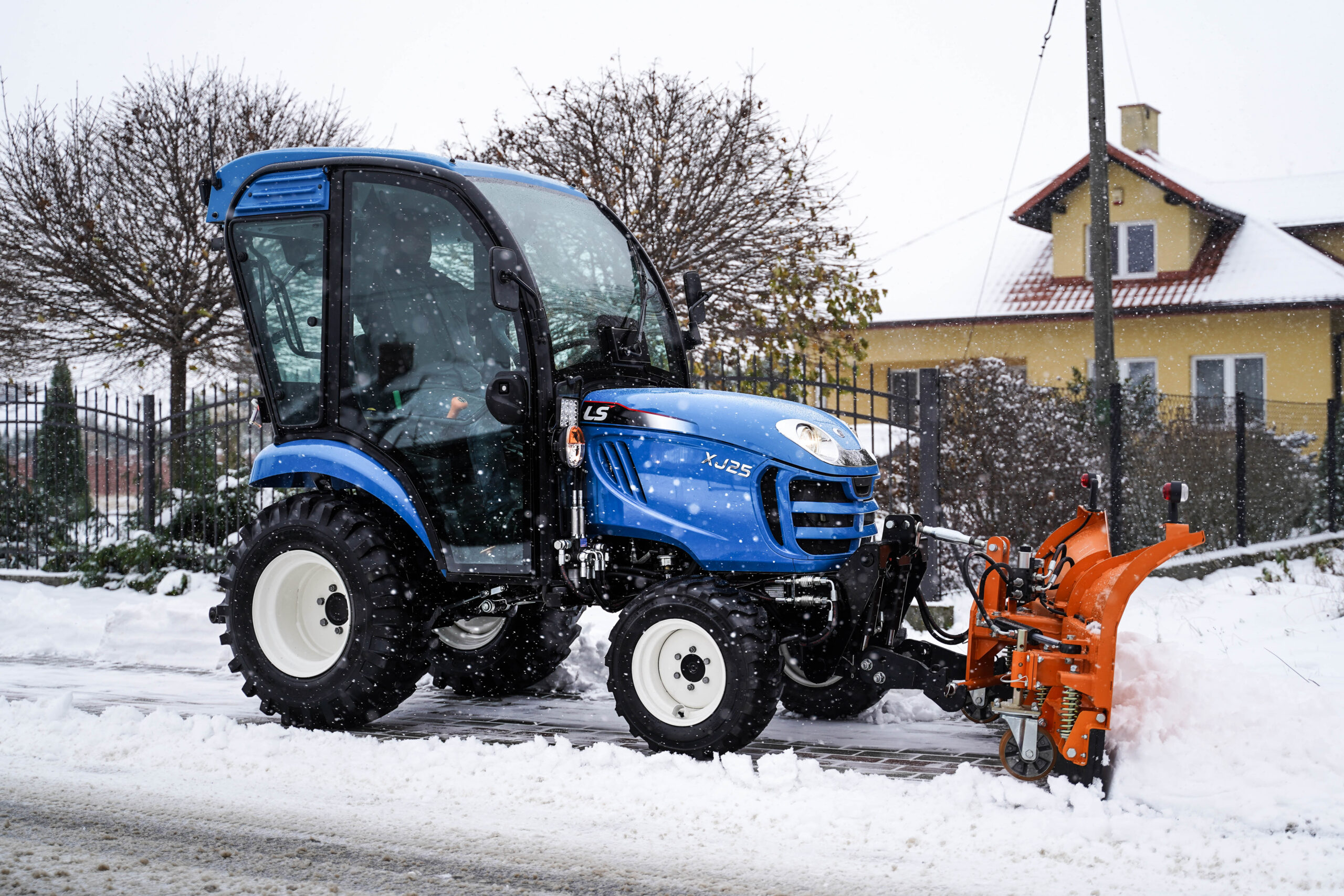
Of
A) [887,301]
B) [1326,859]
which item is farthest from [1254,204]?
[1326,859]

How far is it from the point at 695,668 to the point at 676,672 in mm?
104

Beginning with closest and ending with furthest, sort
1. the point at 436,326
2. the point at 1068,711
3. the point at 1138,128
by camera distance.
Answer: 1. the point at 1068,711
2. the point at 436,326
3. the point at 1138,128

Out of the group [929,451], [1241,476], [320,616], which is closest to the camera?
[320,616]

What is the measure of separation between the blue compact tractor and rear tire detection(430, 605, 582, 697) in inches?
8.0

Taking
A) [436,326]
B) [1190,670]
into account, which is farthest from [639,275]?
[1190,670]

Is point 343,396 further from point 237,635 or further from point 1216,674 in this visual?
point 1216,674

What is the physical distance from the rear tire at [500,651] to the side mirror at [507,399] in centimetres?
152

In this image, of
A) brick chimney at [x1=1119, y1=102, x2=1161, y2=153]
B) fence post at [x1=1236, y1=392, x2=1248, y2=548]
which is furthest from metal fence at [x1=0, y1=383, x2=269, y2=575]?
brick chimney at [x1=1119, y1=102, x2=1161, y2=153]

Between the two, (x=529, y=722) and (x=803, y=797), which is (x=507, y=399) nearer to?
(x=529, y=722)

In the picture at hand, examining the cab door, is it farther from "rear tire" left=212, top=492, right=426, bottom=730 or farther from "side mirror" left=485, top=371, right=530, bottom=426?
"rear tire" left=212, top=492, right=426, bottom=730

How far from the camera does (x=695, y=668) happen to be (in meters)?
5.24

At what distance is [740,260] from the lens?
1373cm

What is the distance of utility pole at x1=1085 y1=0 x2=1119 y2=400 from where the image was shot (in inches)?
516

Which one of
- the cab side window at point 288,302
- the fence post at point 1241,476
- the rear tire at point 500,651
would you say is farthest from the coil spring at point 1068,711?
the fence post at point 1241,476
